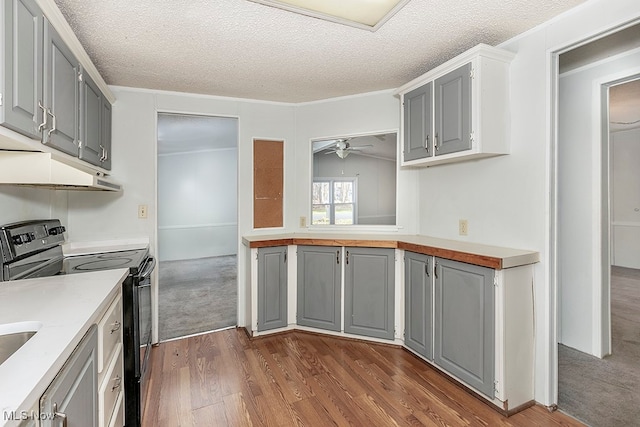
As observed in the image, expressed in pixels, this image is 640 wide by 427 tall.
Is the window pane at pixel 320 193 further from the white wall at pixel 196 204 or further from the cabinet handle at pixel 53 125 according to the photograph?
the white wall at pixel 196 204

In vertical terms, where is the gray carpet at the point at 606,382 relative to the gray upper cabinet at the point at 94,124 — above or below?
below

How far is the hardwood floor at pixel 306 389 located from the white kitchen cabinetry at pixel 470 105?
157 centimetres

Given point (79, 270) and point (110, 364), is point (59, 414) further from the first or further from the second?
point (79, 270)

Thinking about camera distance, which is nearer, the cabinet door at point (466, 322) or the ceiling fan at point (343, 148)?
the cabinet door at point (466, 322)

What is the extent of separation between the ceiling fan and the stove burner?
2.08m

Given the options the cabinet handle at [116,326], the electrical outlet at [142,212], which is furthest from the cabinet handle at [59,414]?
the electrical outlet at [142,212]

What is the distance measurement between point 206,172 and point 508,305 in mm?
6412

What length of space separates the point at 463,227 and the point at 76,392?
7.96 ft

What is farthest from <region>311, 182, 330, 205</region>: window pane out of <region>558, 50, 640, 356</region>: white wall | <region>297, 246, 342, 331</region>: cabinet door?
<region>558, 50, 640, 356</region>: white wall

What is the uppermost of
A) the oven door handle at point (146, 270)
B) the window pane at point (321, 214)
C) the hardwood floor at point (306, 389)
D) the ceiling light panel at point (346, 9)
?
the ceiling light panel at point (346, 9)

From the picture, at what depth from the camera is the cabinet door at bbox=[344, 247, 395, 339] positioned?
2.66 m

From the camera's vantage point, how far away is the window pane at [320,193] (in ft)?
10.9

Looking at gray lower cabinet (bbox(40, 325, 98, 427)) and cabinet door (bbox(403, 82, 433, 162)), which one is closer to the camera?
gray lower cabinet (bbox(40, 325, 98, 427))

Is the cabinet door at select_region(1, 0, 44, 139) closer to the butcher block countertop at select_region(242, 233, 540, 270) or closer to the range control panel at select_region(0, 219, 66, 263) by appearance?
the range control panel at select_region(0, 219, 66, 263)
